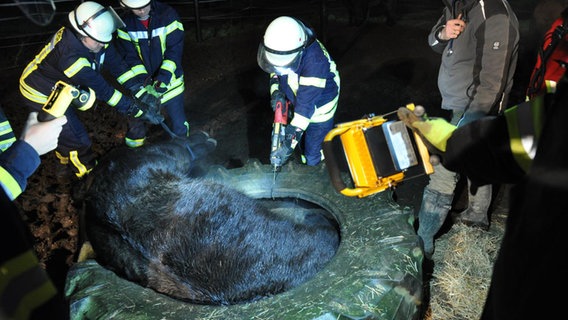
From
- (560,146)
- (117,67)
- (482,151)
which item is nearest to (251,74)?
(117,67)

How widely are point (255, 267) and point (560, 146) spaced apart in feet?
5.60

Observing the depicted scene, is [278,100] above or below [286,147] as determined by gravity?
above

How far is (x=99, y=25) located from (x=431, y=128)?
3574 mm

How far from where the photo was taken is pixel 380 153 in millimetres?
2197

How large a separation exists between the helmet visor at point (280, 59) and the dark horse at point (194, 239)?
1334 mm

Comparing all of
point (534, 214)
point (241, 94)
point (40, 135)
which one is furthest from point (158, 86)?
point (534, 214)

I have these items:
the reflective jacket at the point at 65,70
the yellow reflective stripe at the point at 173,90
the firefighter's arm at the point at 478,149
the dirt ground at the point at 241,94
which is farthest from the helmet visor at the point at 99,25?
the firefighter's arm at the point at 478,149

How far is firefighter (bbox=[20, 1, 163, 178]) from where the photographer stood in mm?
4195

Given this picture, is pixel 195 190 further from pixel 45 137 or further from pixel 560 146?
pixel 560 146

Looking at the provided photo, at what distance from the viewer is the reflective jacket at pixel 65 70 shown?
4.19 m

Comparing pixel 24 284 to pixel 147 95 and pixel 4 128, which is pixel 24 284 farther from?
pixel 147 95

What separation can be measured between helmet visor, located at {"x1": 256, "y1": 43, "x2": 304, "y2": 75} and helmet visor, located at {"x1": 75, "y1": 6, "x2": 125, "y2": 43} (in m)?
1.74

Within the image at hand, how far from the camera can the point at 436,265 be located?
3232 mm

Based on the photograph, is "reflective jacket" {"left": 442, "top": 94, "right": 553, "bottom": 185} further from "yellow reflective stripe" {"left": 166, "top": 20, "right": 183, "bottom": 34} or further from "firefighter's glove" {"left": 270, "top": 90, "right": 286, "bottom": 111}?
"yellow reflective stripe" {"left": 166, "top": 20, "right": 183, "bottom": 34}
